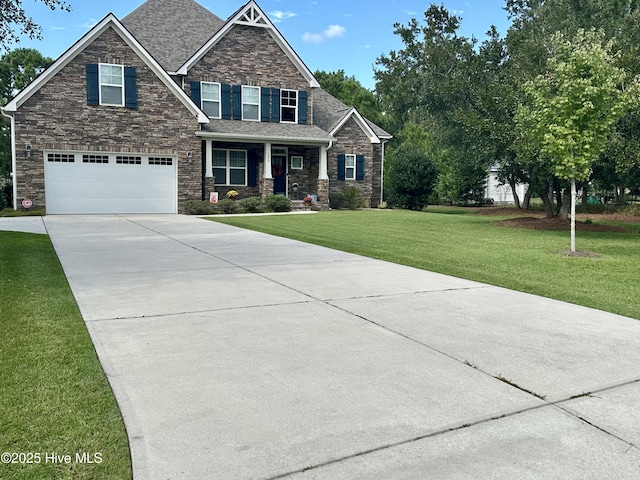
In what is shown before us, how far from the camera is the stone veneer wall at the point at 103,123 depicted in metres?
20.0

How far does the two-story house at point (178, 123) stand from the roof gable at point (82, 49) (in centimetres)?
4

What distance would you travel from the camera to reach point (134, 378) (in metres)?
3.70

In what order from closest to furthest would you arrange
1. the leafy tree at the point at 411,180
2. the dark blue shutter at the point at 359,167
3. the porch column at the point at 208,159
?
the porch column at the point at 208,159
the leafy tree at the point at 411,180
the dark blue shutter at the point at 359,167

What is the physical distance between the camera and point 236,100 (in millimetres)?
24859

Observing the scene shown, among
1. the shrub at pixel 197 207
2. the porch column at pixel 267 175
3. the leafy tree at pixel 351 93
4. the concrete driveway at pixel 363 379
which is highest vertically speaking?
the leafy tree at pixel 351 93

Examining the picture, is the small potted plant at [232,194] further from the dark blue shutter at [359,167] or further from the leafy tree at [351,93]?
the leafy tree at [351,93]

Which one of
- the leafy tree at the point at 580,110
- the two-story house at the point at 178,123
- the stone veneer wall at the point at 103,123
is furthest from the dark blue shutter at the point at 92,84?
the leafy tree at the point at 580,110

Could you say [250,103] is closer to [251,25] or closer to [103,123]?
[251,25]

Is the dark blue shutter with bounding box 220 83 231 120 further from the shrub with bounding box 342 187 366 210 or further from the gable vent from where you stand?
the shrub with bounding box 342 187 366 210

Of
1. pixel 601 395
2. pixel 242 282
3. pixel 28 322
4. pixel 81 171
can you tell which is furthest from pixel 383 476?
pixel 81 171

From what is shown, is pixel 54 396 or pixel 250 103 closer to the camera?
pixel 54 396

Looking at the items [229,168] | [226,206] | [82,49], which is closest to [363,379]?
[226,206]

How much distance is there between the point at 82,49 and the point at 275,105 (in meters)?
8.76

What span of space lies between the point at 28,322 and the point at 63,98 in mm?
18042
